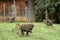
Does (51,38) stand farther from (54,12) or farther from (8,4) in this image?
(8,4)

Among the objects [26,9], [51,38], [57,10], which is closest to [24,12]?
[26,9]

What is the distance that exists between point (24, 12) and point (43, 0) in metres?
3.98

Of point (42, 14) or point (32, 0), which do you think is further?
point (42, 14)

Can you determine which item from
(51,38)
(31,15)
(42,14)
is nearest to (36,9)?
(31,15)

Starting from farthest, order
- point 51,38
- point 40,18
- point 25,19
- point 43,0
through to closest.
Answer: point 40,18 → point 25,19 → point 43,0 → point 51,38

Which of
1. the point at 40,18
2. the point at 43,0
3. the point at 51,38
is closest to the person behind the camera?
the point at 51,38

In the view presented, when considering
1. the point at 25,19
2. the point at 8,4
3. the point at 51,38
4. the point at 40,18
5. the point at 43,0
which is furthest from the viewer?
the point at 40,18

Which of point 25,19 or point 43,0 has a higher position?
point 43,0

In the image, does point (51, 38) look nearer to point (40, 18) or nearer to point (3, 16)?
point (3, 16)

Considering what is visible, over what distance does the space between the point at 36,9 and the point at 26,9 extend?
4.22ft

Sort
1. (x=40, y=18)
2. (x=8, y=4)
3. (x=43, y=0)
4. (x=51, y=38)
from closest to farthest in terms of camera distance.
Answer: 1. (x=51, y=38)
2. (x=43, y=0)
3. (x=8, y=4)
4. (x=40, y=18)

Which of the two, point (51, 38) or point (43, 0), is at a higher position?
point (43, 0)

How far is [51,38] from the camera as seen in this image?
49.7 feet

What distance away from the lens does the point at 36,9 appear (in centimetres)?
2994
